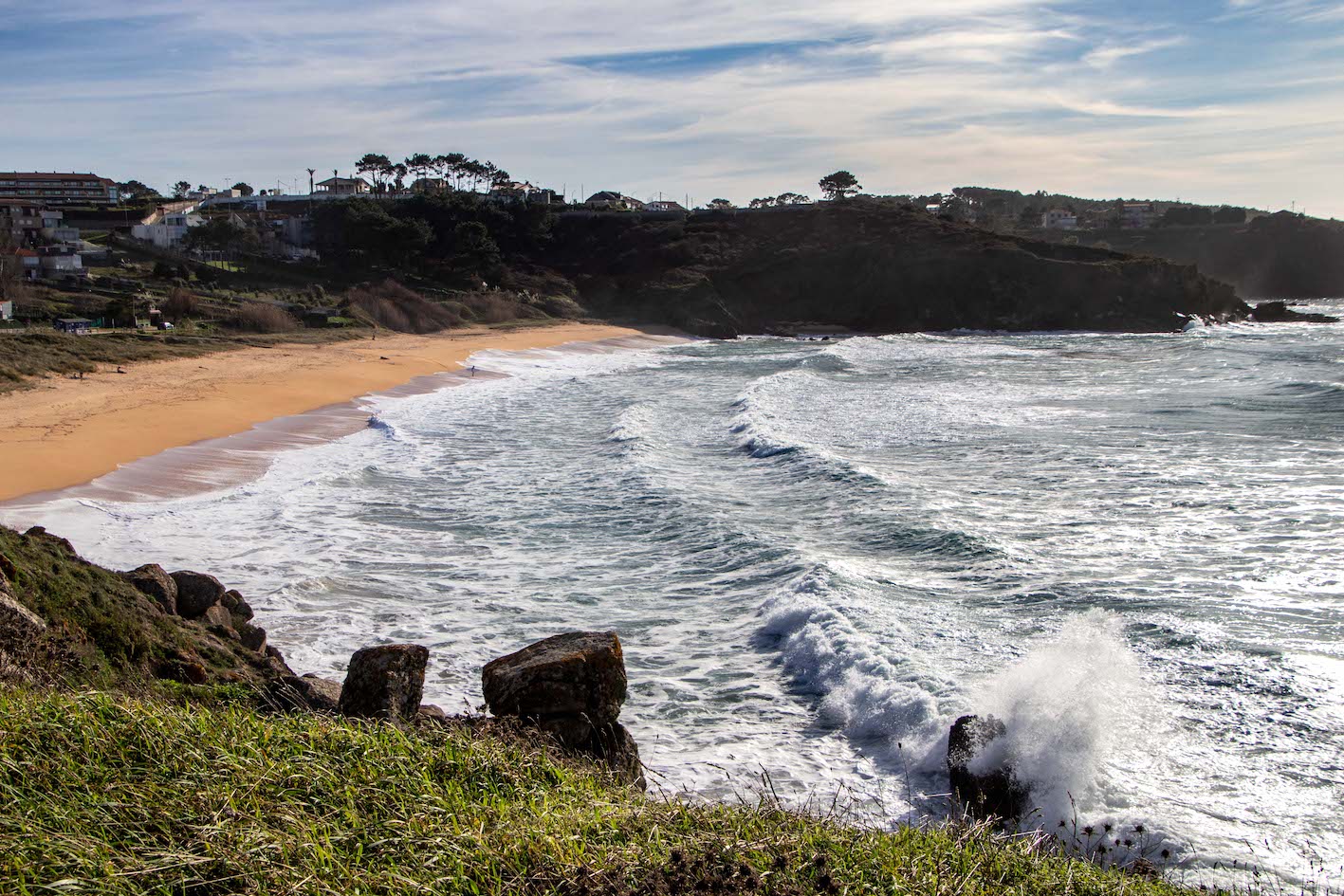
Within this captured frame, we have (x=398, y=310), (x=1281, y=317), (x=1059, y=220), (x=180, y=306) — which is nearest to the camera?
(x=180, y=306)

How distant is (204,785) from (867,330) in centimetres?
6770

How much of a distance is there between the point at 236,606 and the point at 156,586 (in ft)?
4.55

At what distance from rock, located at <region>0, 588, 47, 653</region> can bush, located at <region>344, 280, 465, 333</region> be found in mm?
47710

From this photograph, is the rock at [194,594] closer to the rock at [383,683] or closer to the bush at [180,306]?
the rock at [383,683]

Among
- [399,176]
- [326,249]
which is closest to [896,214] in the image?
[326,249]

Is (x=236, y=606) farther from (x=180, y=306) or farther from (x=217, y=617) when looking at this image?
(x=180, y=306)

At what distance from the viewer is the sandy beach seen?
66.3ft

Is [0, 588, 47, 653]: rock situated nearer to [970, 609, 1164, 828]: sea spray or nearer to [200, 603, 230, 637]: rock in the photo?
A: [200, 603, 230, 637]: rock

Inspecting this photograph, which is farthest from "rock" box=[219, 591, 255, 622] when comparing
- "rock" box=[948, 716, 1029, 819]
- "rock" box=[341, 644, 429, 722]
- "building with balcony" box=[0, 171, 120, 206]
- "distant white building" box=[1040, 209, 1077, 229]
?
"distant white building" box=[1040, 209, 1077, 229]

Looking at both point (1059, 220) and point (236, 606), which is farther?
point (1059, 220)

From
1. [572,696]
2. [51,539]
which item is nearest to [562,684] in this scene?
[572,696]

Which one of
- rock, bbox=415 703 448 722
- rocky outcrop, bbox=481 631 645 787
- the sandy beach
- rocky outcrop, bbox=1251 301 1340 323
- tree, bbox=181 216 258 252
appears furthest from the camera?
rocky outcrop, bbox=1251 301 1340 323

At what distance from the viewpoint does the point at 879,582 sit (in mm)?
13438

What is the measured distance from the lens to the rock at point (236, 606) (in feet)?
36.3
